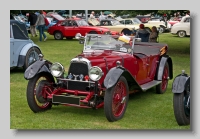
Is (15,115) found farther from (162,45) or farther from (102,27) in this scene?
(102,27)

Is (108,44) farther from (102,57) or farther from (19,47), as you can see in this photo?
(19,47)

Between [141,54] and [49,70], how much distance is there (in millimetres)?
2199

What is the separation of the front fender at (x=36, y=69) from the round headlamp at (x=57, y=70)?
0.19 metres

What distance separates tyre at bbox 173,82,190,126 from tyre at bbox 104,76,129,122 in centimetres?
95

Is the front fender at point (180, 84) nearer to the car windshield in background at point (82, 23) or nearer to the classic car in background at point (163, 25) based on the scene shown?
the classic car in background at point (163, 25)

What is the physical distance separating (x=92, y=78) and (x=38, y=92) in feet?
3.51

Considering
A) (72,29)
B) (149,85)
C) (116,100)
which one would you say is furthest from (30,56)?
(72,29)

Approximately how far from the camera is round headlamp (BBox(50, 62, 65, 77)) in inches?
273

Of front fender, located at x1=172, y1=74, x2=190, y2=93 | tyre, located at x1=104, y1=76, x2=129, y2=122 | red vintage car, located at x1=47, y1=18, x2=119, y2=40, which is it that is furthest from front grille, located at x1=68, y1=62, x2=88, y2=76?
red vintage car, located at x1=47, y1=18, x2=119, y2=40

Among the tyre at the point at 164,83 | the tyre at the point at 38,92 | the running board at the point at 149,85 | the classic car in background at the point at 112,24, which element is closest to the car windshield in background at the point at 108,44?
the running board at the point at 149,85

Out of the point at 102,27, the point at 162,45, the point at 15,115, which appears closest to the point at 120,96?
the point at 15,115

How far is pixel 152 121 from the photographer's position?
263 inches

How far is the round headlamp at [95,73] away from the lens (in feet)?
21.3

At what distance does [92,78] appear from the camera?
21.5 feet
